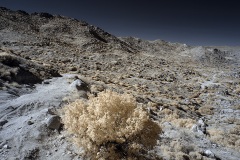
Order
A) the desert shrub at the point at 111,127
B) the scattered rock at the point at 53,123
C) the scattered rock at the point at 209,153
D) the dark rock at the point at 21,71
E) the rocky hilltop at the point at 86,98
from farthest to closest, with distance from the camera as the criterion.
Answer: the dark rock at the point at 21,71, the scattered rock at the point at 209,153, the scattered rock at the point at 53,123, the rocky hilltop at the point at 86,98, the desert shrub at the point at 111,127

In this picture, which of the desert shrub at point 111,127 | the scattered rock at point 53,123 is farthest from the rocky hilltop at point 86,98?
the desert shrub at point 111,127

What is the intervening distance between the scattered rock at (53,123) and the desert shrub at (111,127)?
2730mm

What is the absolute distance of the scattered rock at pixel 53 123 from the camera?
13.8m

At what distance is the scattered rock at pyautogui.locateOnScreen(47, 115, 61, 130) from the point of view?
45.4ft

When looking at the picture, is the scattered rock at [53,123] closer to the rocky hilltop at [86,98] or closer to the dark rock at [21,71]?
the rocky hilltop at [86,98]

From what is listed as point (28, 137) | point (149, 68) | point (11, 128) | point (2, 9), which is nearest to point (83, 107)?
point (28, 137)

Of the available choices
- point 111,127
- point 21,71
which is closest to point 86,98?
point 21,71

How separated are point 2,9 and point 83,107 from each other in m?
63.1

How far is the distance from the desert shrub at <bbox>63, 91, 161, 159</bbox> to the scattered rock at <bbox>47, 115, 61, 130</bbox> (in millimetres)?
2730

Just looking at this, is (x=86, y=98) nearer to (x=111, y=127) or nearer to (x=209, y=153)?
(x=111, y=127)

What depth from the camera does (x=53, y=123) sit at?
13953mm

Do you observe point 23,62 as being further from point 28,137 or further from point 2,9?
point 2,9

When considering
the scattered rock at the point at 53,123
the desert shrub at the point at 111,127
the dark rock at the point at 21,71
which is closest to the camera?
the desert shrub at the point at 111,127

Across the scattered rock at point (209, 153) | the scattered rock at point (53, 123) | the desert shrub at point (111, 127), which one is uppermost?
the desert shrub at point (111, 127)
